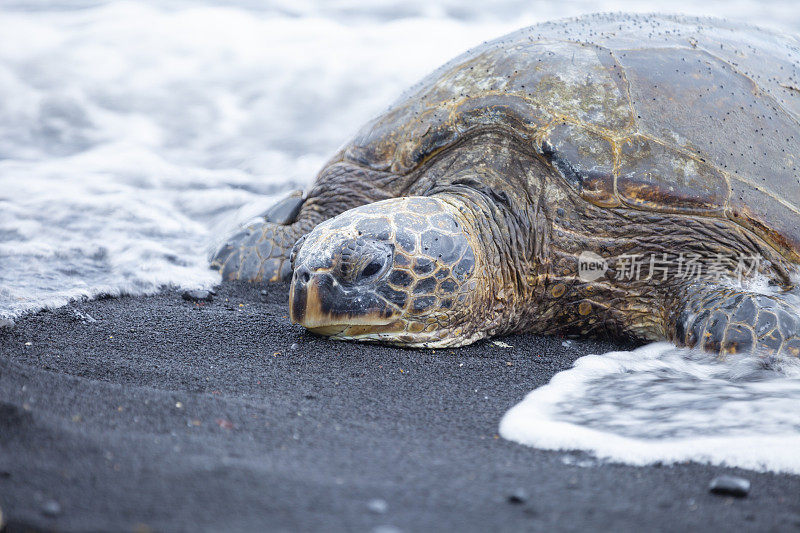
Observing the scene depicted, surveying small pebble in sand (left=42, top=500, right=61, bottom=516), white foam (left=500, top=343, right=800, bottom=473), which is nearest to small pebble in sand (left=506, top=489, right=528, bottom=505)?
white foam (left=500, top=343, right=800, bottom=473)

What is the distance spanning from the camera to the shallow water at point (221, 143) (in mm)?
2455

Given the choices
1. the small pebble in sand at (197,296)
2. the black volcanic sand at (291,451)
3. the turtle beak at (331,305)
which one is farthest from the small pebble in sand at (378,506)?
the small pebble in sand at (197,296)

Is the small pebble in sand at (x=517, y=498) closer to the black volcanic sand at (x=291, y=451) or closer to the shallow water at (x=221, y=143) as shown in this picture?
the black volcanic sand at (x=291, y=451)

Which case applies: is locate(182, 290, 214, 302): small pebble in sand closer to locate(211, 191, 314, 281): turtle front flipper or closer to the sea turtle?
locate(211, 191, 314, 281): turtle front flipper

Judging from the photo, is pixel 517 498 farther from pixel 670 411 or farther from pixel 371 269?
pixel 371 269

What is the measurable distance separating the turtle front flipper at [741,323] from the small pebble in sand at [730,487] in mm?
1365

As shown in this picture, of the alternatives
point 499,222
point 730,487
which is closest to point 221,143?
point 499,222

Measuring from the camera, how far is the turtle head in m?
3.01

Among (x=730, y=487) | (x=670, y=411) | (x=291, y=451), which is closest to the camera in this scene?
(x=730, y=487)

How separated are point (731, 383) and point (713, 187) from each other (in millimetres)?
1072

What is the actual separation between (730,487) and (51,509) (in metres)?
Answer: 1.59

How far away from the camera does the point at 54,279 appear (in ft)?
13.4

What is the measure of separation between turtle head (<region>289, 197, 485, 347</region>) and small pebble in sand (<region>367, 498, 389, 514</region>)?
1.46m

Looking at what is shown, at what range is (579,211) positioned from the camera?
11.4ft
